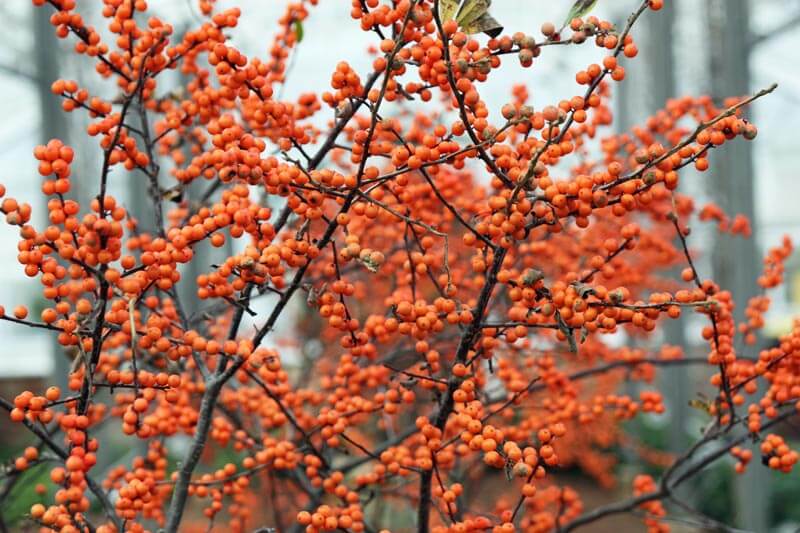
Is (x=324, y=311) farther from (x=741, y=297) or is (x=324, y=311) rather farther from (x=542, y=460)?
(x=741, y=297)

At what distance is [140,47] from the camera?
1080 millimetres

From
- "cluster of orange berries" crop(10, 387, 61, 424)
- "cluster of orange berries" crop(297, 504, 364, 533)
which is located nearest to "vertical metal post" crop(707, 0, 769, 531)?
"cluster of orange berries" crop(297, 504, 364, 533)

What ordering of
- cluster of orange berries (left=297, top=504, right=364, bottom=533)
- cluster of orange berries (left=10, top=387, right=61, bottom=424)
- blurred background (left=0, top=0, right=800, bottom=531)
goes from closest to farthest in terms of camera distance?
cluster of orange berries (left=10, top=387, right=61, bottom=424) < cluster of orange berries (left=297, top=504, right=364, bottom=533) < blurred background (left=0, top=0, right=800, bottom=531)

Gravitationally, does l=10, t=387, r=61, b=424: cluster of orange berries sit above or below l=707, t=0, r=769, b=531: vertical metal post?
below

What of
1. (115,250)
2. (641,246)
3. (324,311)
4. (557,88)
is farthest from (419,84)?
(557,88)

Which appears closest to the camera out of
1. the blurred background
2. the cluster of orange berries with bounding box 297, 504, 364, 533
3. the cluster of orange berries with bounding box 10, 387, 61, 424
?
the cluster of orange berries with bounding box 10, 387, 61, 424

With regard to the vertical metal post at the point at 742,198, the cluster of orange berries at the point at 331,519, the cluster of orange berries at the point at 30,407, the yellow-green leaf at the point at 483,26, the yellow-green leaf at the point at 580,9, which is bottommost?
the cluster of orange berries at the point at 331,519

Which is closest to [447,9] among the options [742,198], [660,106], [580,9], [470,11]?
[470,11]

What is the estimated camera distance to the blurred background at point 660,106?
3.27 meters

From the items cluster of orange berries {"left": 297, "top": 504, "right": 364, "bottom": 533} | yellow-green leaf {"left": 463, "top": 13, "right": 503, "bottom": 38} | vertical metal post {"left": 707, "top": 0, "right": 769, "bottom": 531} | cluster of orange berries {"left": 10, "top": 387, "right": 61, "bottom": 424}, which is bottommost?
cluster of orange berries {"left": 297, "top": 504, "right": 364, "bottom": 533}

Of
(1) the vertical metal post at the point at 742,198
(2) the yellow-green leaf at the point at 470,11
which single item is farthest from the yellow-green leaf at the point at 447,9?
(1) the vertical metal post at the point at 742,198

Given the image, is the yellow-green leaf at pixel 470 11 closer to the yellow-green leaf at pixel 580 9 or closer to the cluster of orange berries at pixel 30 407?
the yellow-green leaf at pixel 580 9

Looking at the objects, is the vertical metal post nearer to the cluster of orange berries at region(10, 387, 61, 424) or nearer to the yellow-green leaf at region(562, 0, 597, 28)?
the yellow-green leaf at region(562, 0, 597, 28)

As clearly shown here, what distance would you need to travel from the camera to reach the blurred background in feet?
10.7
